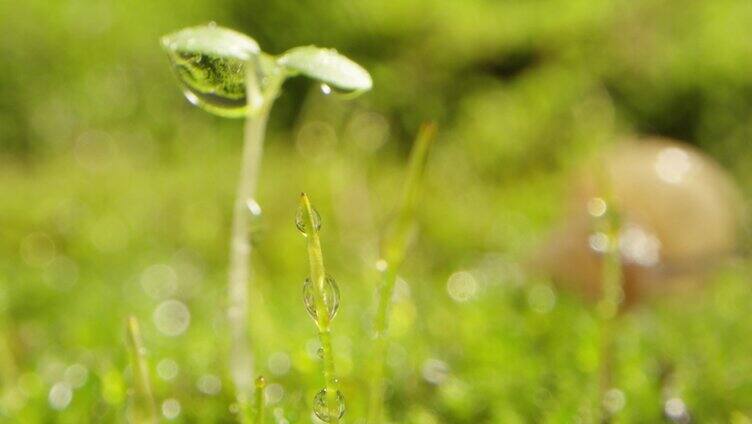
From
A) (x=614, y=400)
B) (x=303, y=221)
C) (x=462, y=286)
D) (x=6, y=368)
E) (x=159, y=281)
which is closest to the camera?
(x=303, y=221)

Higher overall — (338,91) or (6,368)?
(338,91)

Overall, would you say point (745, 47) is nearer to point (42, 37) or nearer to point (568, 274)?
point (568, 274)

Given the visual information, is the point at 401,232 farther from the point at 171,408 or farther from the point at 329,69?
the point at 171,408

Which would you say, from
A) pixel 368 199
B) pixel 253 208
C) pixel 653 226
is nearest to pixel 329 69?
pixel 253 208

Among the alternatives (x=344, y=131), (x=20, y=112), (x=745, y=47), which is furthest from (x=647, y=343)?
(x=20, y=112)

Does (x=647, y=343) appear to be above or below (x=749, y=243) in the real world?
below

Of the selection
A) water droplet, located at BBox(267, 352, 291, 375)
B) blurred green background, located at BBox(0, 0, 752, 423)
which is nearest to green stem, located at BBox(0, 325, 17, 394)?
blurred green background, located at BBox(0, 0, 752, 423)
